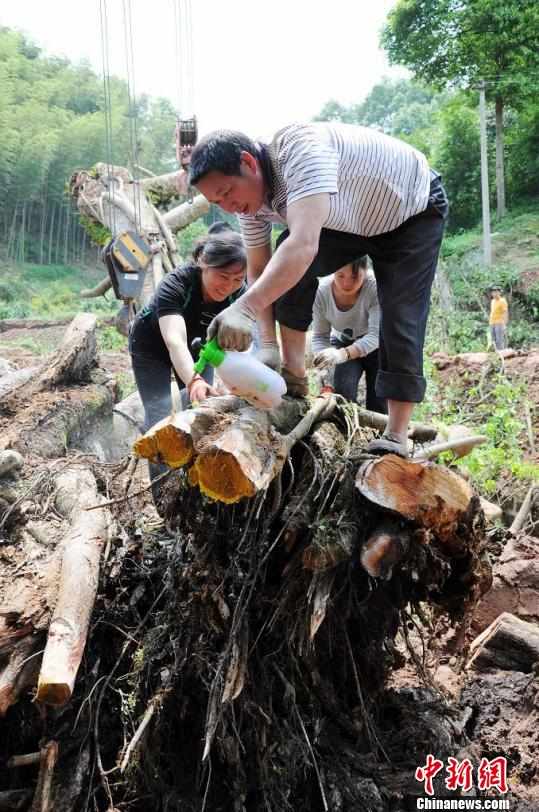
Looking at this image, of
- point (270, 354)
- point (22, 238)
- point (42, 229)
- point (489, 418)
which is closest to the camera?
point (270, 354)

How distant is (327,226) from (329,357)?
47.4 inches

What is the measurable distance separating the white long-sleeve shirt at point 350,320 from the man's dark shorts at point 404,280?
0.99m

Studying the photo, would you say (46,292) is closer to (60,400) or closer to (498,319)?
(498,319)

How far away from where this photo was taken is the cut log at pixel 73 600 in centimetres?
173

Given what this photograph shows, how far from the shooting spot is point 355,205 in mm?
1987

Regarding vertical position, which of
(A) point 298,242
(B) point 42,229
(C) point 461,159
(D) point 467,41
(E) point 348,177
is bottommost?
(A) point 298,242

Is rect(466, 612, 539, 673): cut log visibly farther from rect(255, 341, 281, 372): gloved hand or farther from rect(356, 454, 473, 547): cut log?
rect(255, 341, 281, 372): gloved hand

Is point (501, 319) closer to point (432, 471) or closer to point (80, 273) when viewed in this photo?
→ point (432, 471)

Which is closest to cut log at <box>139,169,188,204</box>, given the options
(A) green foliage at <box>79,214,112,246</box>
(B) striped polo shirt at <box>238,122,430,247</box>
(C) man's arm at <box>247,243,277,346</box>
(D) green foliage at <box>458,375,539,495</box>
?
(A) green foliage at <box>79,214,112,246</box>

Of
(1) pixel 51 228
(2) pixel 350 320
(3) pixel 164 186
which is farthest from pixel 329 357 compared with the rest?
(1) pixel 51 228

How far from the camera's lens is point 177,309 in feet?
9.46

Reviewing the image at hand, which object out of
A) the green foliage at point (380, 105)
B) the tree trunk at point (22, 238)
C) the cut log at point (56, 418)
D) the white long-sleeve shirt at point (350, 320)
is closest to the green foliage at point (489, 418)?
the white long-sleeve shirt at point (350, 320)

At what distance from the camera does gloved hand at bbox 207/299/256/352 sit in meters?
1.70

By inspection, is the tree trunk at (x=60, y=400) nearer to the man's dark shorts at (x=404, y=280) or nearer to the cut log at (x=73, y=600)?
the cut log at (x=73, y=600)
